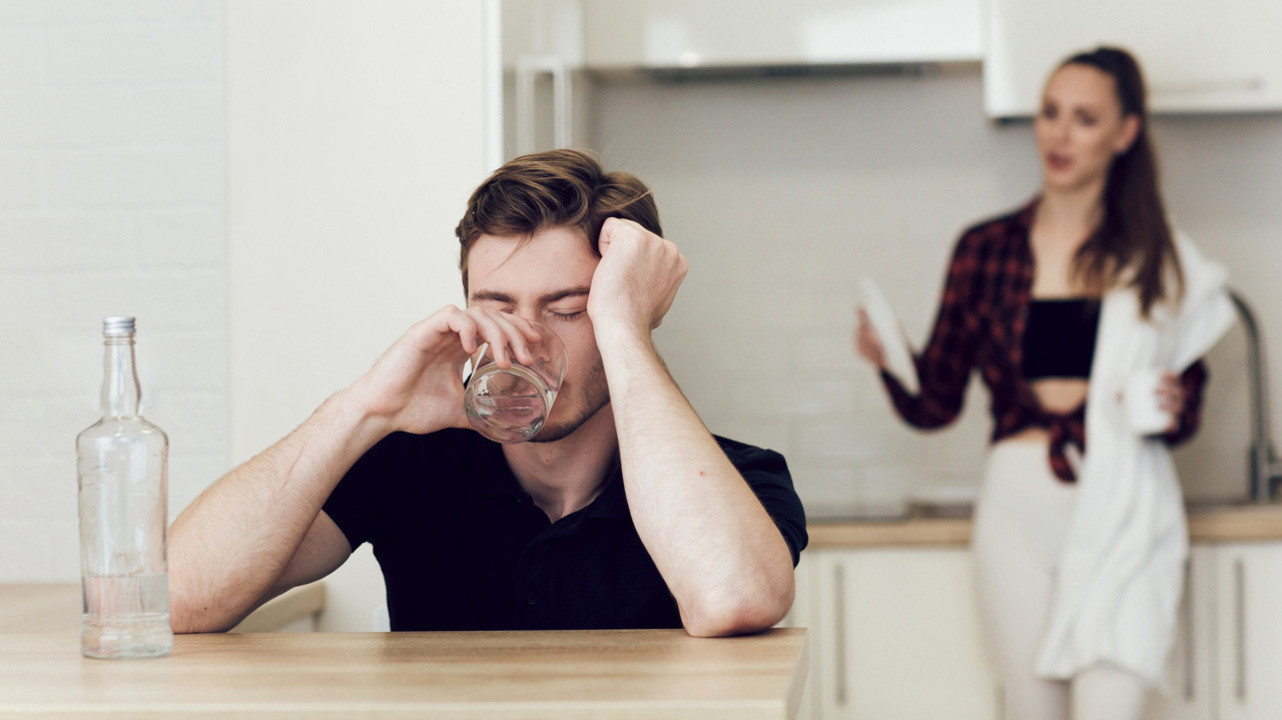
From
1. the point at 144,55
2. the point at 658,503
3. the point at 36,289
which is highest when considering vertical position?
the point at 144,55

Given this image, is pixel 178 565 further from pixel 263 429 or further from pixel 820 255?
pixel 820 255

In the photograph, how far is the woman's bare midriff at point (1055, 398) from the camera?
8.31 feet

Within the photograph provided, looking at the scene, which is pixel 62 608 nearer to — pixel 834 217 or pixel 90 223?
pixel 90 223

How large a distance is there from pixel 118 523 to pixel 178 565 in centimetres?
29

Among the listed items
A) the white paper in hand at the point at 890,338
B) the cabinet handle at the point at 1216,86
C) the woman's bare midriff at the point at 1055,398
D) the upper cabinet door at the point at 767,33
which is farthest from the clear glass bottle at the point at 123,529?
the cabinet handle at the point at 1216,86

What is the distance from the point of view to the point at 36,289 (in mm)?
1966

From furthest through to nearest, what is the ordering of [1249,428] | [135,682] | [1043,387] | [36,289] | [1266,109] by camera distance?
[1249,428] < [1266,109] < [1043,387] < [36,289] < [135,682]

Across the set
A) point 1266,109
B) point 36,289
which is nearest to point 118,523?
point 36,289

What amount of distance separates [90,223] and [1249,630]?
2342 millimetres

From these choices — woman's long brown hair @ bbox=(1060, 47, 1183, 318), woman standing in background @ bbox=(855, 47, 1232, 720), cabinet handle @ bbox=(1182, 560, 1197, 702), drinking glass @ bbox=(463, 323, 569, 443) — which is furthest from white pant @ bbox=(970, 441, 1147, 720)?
drinking glass @ bbox=(463, 323, 569, 443)

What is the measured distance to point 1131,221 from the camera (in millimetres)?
2551

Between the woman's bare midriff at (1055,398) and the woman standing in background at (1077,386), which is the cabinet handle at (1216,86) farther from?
the woman's bare midriff at (1055,398)

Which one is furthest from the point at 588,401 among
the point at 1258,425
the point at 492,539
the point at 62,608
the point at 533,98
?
the point at 1258,425

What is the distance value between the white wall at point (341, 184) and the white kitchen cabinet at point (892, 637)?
1.13 metres
